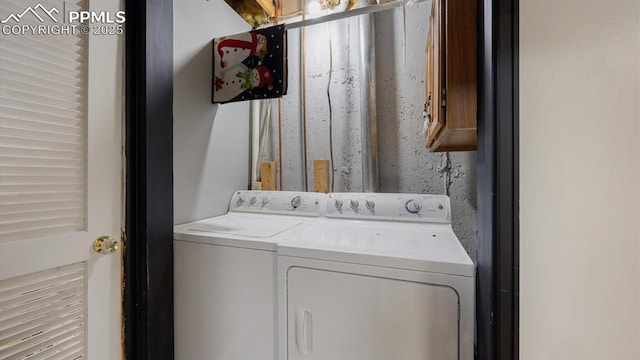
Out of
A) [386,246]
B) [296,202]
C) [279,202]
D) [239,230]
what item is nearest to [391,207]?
[386,246]

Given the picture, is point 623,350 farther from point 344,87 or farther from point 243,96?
point 344,87

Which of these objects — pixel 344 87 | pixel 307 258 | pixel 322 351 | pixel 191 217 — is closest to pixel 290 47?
pixel 344 87

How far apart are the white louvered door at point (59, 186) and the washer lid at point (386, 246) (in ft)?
2.53

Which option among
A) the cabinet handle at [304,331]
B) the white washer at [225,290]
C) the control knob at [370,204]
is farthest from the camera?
the control knob at [370,204]

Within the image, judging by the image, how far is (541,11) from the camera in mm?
566

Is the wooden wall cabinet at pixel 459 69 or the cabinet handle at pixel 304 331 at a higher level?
the wooden wall cabinet at pixel 459 69

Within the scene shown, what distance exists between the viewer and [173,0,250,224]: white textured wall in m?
1.42

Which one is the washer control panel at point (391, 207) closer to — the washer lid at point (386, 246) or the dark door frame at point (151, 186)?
the washer lid at point (386, 246)

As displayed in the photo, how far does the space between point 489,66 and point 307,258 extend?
2.72ft

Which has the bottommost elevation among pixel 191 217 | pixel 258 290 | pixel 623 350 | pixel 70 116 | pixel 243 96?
pixel 258 290

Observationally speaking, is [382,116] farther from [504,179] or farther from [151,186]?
[151,186]

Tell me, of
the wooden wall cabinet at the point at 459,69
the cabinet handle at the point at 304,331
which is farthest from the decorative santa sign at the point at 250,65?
the cabinet handle at the point at 304,331

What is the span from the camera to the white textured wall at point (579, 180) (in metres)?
0.52

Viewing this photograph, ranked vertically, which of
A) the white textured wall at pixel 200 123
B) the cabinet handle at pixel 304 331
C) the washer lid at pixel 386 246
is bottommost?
the cabinet handle at pixel 304 331
